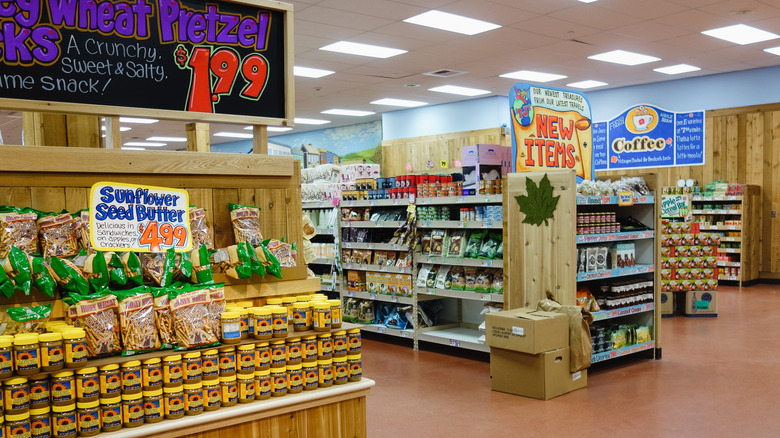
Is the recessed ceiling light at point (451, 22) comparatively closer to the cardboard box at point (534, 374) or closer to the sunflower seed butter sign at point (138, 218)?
the cardboard box at point (534, 374)

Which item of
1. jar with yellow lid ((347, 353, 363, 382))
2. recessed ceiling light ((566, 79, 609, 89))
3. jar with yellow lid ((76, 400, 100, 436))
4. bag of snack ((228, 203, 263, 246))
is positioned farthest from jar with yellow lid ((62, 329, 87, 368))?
recessed ceiling light ((566, 79, 609, 89))

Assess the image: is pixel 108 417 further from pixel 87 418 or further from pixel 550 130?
pixel 550 130

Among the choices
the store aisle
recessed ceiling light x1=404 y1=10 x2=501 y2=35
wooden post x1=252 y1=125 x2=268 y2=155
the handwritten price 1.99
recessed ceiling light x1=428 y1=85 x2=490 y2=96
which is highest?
recessed ceiling light x1=404 y1=10 x2=501 y2=35

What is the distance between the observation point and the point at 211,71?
9.05ft

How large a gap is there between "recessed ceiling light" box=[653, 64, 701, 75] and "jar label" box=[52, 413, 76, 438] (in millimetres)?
11821

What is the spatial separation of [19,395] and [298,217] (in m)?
1.42

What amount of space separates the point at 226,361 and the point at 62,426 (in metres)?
0.55

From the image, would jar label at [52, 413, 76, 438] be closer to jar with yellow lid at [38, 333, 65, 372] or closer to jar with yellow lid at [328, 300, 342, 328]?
jar with yellow lid at [38, 333, 65, 372]

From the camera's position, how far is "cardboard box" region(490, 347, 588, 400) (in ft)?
15.7

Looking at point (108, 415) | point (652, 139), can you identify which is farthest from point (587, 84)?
point (108, 415)

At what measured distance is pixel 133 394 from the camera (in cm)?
216

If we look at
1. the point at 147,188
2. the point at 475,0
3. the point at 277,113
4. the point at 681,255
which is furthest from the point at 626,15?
the point at 147,188

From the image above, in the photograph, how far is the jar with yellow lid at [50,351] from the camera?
6.68ft

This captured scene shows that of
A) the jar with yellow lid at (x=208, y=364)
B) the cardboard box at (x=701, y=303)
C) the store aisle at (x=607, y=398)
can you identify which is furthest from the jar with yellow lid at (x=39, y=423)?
the cardboard box at (x=701, y=303)
